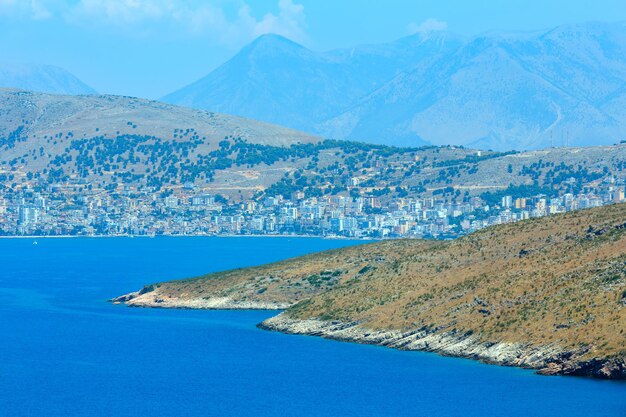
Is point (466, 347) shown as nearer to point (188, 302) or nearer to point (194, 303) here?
point (194, 303)

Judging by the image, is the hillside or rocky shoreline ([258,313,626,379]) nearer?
rocky shoreline ([258,313,626,379])

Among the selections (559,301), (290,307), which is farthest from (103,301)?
(559,301)

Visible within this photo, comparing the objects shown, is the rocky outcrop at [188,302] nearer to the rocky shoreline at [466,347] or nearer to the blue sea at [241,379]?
the blue sea at [241,379]

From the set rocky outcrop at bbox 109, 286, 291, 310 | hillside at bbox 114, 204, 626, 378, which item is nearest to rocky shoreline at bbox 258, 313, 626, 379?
hillside at bbox 114, 204, 626, 378

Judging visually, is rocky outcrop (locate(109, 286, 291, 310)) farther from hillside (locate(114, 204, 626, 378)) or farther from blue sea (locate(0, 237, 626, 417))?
blue sea (locate(0, 237, 626, 417))

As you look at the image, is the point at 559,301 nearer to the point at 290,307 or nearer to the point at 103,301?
the point at 290,307

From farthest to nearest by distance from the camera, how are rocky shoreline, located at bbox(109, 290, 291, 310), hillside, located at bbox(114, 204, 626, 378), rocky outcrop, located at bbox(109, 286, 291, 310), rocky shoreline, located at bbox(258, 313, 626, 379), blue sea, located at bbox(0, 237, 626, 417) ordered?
rocky outcrop, located at bbox(109, 286, 291, 310), rocky shoreline, located at bbox(109, 290, 291, 310), hillside, located at bbox(114, 204, 626, 378), rocky shoreline, located at bbox(258, 313, 626, 379), blue sea, located at bbox(0, 237, 626, 417)

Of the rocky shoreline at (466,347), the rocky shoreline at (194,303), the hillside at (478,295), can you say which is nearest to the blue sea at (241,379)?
the rocky shoreline at (466,347)
